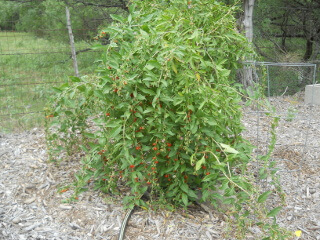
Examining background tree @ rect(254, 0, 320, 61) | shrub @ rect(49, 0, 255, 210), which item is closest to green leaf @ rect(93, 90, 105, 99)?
shrub @ rect(49, 0, 255, 210)

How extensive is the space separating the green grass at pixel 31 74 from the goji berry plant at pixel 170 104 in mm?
2565

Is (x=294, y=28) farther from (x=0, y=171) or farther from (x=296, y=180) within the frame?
(x=0, y=171)

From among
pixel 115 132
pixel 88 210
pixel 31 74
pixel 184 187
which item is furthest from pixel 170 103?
pixel 31 74

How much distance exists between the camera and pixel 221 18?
260 cm

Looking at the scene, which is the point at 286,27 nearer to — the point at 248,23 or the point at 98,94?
the point at 248,23

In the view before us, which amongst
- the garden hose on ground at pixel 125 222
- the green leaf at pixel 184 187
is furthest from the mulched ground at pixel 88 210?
the green leaf at pixel 184 187

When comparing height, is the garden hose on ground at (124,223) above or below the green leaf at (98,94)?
below

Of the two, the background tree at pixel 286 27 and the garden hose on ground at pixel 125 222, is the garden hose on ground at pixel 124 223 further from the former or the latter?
the background tree at pixel 286 27

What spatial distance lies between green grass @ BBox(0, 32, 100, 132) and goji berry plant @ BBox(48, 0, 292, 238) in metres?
2.57

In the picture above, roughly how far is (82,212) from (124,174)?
1.33 ft

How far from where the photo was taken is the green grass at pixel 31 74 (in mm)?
5473

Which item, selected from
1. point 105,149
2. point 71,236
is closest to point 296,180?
point 105,149

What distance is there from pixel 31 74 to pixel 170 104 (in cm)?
609

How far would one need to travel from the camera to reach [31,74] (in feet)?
25.1
